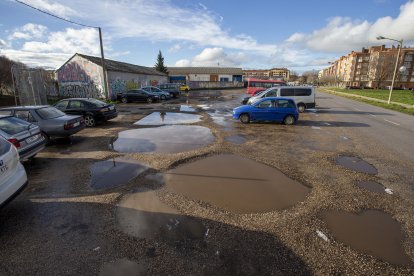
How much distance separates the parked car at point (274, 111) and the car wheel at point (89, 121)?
318 inches

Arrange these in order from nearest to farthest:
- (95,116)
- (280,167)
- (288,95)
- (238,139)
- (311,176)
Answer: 1. (311,176)
2. (280,167)
3. (238,139)
4. (95,116)
5. (288,95)

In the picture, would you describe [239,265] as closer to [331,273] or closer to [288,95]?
[331,273]

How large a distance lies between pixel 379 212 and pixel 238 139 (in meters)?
5.74

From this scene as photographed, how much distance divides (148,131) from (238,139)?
14.2 feet

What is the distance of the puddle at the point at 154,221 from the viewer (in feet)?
11.6

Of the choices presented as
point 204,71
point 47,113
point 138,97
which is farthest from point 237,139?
point 204,71

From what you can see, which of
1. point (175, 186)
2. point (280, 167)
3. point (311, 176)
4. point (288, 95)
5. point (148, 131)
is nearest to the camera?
point (175, 186)

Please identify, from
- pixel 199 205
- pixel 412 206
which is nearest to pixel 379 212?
pixel 412 206

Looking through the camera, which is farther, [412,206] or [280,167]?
[280,167]

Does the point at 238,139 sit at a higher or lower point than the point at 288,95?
lower

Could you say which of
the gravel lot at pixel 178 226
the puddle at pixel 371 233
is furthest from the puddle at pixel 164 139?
the puddle at pixel 371 233

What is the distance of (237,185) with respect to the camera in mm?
5273

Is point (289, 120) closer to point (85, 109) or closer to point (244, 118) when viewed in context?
point (244, 118)

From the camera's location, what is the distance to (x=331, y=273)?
9.30ft
